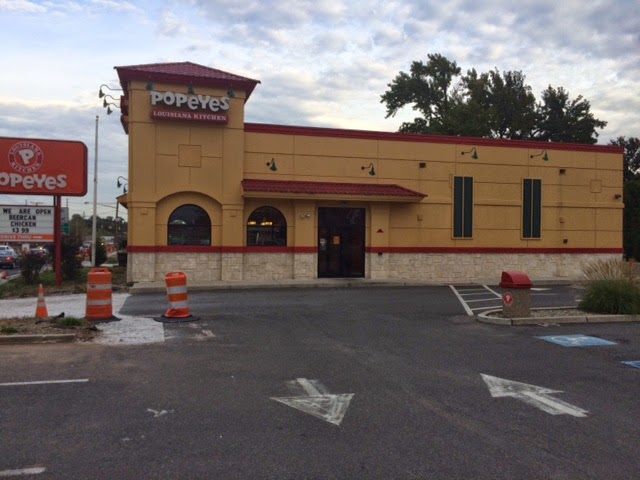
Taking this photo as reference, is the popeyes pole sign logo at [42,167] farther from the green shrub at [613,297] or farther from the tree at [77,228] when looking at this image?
the green shrub at [613,297]

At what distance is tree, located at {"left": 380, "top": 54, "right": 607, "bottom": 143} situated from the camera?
5012 cm

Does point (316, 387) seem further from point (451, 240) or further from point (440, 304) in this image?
point (451, 240)

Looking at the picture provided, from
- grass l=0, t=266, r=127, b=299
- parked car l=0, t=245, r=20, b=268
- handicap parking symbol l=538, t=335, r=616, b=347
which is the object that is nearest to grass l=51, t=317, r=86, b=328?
grass l=0, t=266, r=127, b=299

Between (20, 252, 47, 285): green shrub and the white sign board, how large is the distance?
4075 mm

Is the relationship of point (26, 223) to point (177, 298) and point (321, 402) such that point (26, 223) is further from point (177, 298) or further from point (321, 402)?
point (321, 402)

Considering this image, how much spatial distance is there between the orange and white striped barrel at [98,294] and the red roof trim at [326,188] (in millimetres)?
9794

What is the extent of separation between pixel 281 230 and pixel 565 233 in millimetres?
13200

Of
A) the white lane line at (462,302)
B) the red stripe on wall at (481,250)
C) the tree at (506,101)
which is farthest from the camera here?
the tree at (506,101)

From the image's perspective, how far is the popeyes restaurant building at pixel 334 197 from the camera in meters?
21.2

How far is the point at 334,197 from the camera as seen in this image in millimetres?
21953

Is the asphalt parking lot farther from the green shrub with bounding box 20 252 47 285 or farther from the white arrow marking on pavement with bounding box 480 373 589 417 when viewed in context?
the green shrub with bounding box 20 252 47 285

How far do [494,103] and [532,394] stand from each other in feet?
162

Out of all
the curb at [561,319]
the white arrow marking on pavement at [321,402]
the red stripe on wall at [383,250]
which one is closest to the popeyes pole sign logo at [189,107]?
the red stripe on wall at [383,250]

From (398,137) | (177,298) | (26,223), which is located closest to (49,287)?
(26,223)
